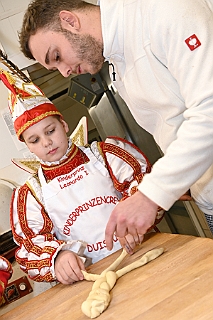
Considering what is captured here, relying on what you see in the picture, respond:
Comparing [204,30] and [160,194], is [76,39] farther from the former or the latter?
[160,194]

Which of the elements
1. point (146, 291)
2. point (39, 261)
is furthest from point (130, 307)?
point (39, 261)

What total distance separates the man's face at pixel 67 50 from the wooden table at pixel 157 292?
51 centimetres

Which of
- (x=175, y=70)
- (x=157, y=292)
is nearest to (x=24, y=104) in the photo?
(x=175, y=70)

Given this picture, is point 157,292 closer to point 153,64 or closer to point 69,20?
point 153,64

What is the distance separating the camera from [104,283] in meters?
0.95

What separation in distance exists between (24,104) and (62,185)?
0.97ft

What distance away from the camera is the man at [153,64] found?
838mm

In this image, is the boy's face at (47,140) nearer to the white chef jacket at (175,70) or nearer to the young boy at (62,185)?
the young boy at (62,185)

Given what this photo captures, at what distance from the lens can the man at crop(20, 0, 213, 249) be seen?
84 cm

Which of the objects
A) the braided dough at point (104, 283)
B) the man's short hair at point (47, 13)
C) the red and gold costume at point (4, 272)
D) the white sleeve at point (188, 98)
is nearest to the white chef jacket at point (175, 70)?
the white sleeve at point (188, 98)

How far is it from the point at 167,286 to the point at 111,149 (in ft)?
2.25

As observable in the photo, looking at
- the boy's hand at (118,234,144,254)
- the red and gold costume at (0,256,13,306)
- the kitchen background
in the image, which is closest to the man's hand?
the boy's hand at (118,234,144,254)

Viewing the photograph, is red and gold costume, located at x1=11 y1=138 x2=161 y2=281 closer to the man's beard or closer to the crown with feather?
the crown with feather

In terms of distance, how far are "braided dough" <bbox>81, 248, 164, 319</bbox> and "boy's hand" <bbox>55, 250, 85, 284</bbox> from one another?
1.5 inches
